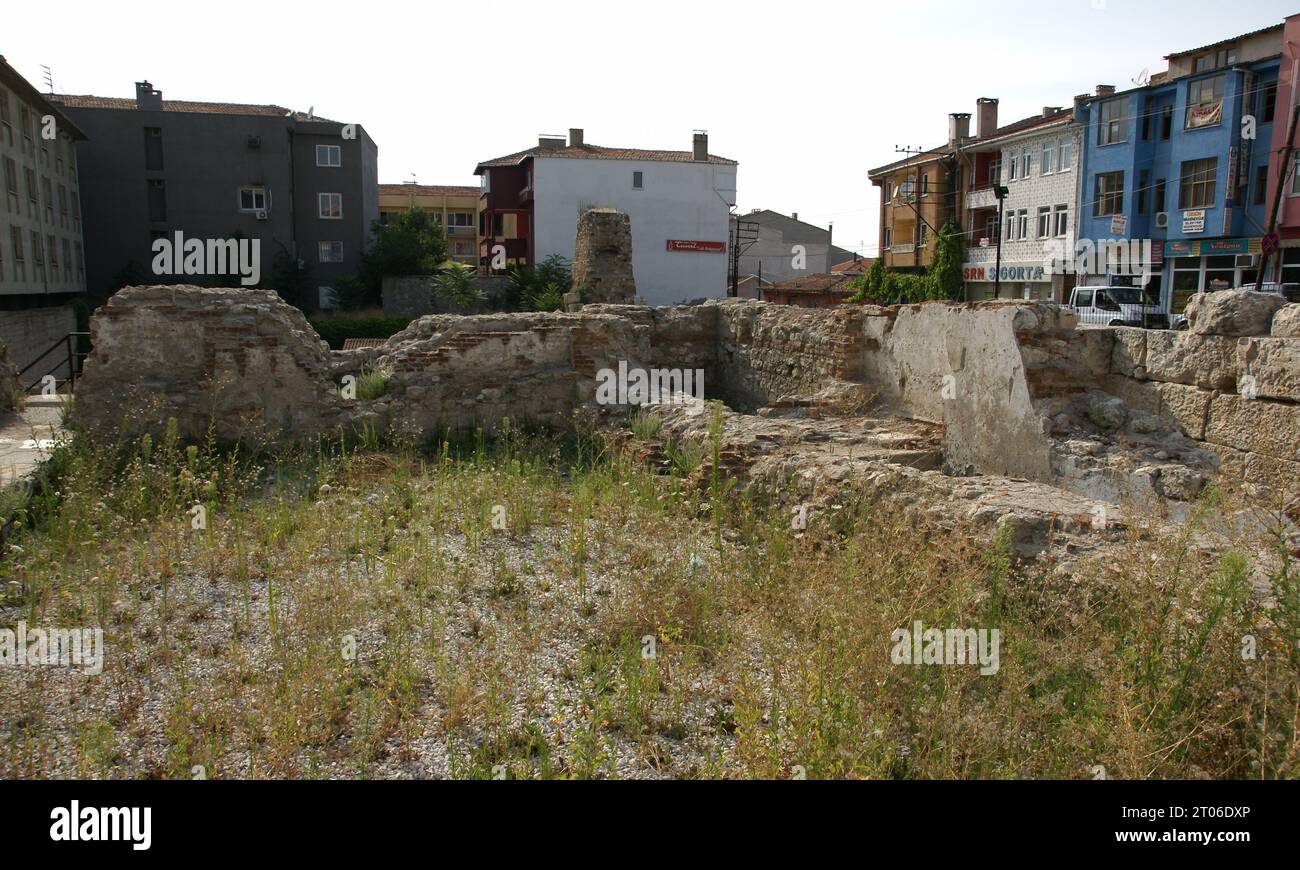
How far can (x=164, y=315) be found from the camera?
1004 cm

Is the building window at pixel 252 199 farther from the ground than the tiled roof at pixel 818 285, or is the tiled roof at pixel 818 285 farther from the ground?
the building window at pixel 252 199

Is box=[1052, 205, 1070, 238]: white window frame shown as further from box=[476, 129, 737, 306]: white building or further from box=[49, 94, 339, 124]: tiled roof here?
box=[49, 94, 339, 124]: tiled roof

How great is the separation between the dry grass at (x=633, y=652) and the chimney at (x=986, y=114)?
42.1 m

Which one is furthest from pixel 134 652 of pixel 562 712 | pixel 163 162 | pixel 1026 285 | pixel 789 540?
pixel 163 162

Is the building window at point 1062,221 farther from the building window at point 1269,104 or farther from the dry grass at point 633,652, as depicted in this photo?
the dry grass at point 633,652

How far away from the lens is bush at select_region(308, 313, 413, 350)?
1393 inches

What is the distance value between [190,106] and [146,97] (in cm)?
329

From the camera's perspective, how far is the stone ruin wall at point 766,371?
6664 millimetres

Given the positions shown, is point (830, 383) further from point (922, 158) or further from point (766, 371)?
Answer: point (922, 158)

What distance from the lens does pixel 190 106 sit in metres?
43.8

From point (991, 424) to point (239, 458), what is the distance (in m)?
7.61
